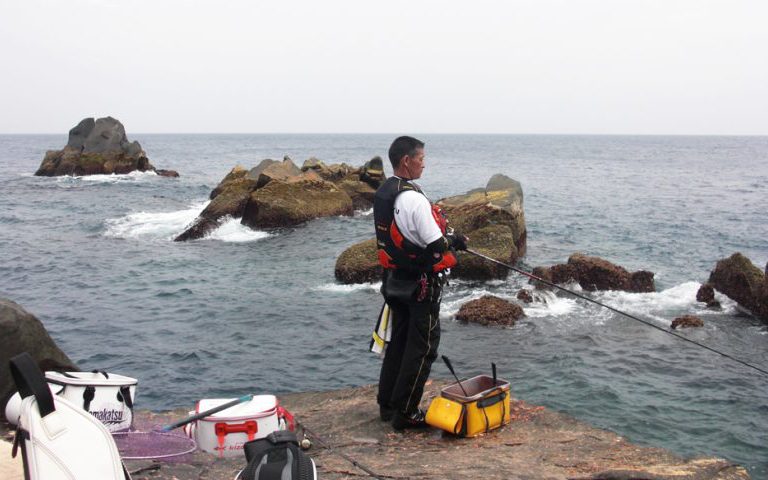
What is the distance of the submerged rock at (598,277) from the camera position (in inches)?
672

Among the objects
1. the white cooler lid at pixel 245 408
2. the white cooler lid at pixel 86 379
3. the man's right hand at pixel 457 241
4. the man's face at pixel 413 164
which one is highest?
the man's face at pixel 413 164

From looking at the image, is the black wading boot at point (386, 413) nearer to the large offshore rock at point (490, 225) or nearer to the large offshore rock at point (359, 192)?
the large offshore rock at point (490, 225)

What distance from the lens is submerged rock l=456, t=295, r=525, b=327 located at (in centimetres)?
1409

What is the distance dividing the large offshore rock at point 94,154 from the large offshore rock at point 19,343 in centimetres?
5134

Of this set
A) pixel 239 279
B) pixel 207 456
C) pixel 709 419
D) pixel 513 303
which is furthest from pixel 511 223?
pixel 207 456

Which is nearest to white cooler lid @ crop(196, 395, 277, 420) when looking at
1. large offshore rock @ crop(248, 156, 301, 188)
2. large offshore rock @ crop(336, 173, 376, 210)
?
large offshore rock @ crop(248, 156, 301, 188)

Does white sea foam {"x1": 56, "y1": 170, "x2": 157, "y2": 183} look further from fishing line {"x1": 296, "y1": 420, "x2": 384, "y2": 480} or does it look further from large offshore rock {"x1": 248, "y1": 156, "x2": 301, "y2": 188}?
fishing line {"x1": 296, "y1": 420, "x2": 384, "y2": 480}

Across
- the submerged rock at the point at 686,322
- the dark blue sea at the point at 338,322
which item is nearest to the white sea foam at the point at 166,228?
the dark blue sea at the point at 338,322

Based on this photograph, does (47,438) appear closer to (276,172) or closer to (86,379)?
(86,379)

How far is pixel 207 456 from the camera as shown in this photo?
18.3ft

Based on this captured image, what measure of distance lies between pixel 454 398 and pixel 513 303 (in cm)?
928

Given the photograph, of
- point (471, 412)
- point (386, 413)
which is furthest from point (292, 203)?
point (471, 412)

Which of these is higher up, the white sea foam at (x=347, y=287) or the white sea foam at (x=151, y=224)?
the white sea foam at (x=151, y=224)

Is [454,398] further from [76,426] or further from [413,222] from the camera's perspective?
[76,426]
